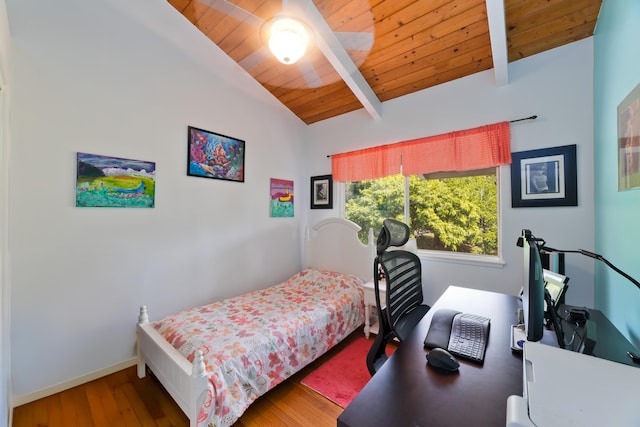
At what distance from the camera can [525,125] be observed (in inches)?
86.9

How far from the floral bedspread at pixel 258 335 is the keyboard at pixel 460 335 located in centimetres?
109

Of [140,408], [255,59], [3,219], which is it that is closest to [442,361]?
[140,408]

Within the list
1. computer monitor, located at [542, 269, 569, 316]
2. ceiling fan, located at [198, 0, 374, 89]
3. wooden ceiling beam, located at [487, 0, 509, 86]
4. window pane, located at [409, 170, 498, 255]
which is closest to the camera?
computer monitor, located at [542, 269, 569, 316]

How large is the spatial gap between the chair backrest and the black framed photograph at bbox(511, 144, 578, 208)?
1.17 metres

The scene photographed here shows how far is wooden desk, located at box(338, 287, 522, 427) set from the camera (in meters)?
0.69

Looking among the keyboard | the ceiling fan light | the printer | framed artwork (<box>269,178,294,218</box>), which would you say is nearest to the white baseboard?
framed artwork (<box>269,178,294,218</box>)

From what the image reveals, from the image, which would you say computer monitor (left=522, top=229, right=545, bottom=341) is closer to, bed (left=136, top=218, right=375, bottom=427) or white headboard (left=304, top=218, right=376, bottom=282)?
bed (left=136, top=218, right=375, bottom=427)

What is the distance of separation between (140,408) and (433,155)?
3.15m

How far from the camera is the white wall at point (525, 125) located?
198 centimetres

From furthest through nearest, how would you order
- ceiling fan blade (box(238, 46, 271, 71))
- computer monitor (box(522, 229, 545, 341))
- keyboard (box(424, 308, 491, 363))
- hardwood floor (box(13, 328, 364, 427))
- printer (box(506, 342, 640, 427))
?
1. ceiling fan blade (box(238, 46, 271, 71))
2. hardwood floor (box(13, 328, 364, 427))
3. keyboard (box(424, 308, 491, 363))
4. computer monitor (box(522, 229, 545, 341))
5. printer (box(506, 342, 640, 427))

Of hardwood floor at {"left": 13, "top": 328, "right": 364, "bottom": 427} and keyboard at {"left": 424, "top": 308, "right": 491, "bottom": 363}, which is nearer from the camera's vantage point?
keyboard at {"left": 424, "top": 308, "right": 491, "bottom": 363}

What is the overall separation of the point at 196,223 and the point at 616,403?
2776 mm

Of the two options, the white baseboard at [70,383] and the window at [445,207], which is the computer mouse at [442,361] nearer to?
the window at [445,207]

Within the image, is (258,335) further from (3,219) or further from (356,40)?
(356,40)
